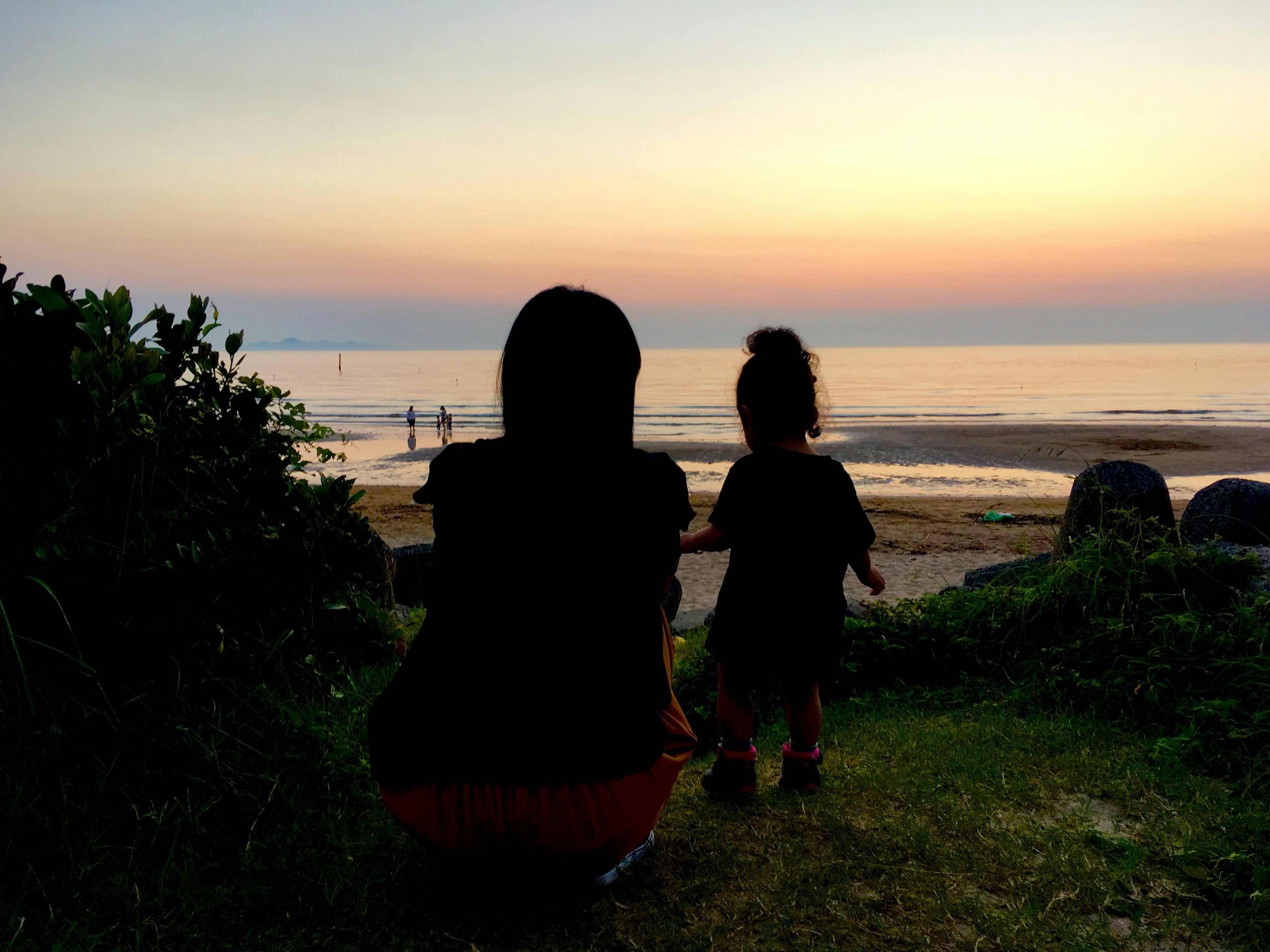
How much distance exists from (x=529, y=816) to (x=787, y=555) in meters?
1.56

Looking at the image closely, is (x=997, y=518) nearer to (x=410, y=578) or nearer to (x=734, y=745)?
(x=410, y=578)

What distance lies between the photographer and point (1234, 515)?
21.2 ft

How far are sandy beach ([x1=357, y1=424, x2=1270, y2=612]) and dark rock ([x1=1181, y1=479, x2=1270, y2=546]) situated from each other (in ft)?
3.53

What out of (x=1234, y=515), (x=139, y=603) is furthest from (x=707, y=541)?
(x=1234, y=515)

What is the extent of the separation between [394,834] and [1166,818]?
2.73 metres

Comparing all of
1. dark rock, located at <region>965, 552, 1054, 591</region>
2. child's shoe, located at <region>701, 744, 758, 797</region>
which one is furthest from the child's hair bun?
dark rock, located at <region>965, 552, 1054, 591</region>

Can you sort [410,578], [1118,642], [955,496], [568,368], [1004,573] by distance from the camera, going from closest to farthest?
[568,368] < [1118,642] < [1004,573] < [410,578] < [955,496]

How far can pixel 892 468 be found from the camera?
953 inches

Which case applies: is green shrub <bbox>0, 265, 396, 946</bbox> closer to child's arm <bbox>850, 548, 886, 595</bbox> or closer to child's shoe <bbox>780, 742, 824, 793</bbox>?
child's shoe <bbox>780, 742, 824, 793</bbox>

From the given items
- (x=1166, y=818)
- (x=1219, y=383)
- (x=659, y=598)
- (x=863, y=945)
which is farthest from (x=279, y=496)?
(x=1219, y=383)

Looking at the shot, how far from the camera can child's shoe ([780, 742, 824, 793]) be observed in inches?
138

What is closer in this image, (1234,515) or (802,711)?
(802,711)

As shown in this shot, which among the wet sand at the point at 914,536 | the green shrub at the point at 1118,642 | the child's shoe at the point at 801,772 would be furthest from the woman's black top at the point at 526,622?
the wet sand at the point at 914,536

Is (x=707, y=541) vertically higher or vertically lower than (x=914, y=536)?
higher
